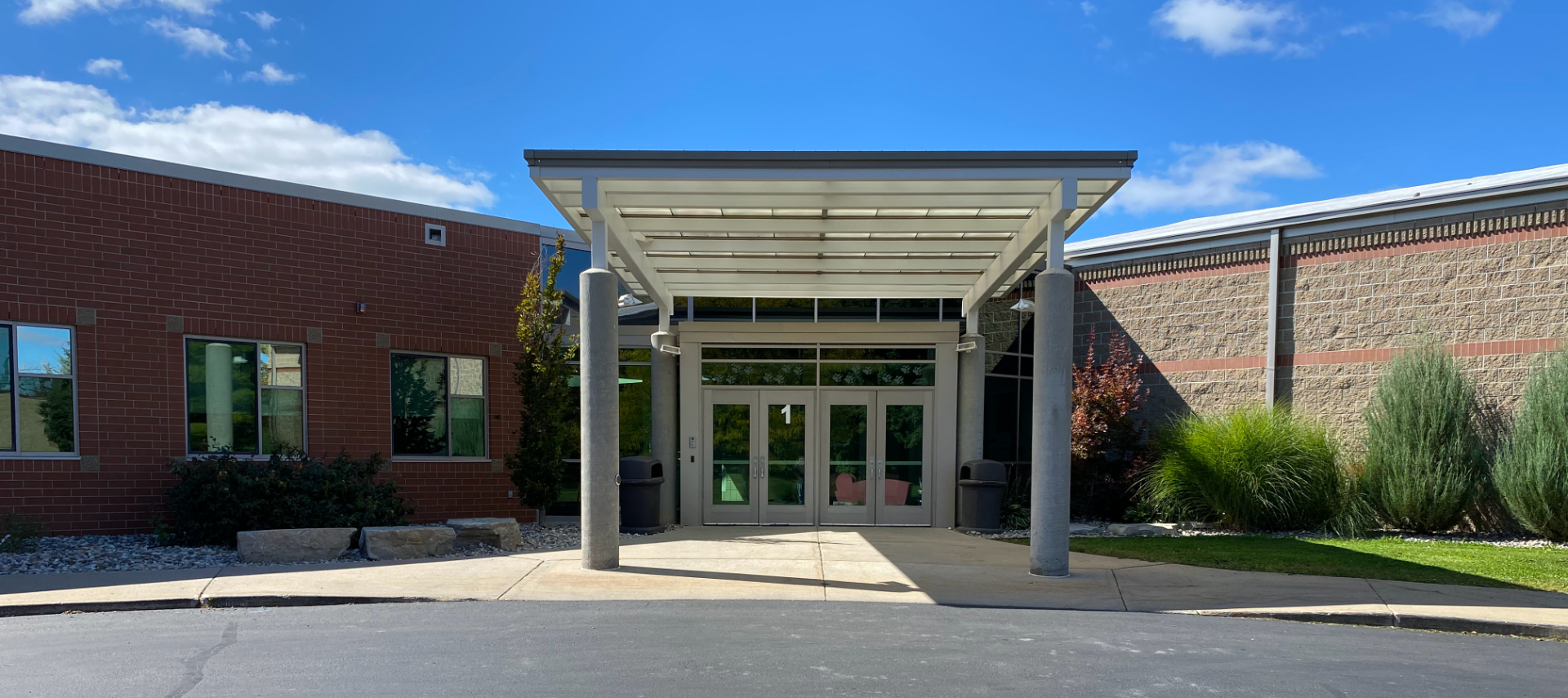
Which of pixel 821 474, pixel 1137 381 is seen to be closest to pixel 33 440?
pixel 821 474

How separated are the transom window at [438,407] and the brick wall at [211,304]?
0.23m

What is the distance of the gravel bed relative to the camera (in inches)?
418

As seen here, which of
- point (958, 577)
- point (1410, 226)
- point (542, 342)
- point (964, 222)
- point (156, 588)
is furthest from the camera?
point (1410, 226)

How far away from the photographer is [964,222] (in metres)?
11.7

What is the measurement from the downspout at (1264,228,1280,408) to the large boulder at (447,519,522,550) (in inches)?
489

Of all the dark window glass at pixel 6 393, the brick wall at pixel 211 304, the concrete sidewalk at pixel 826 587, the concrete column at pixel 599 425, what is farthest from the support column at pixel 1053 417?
the dark window glass at pixel 6 393

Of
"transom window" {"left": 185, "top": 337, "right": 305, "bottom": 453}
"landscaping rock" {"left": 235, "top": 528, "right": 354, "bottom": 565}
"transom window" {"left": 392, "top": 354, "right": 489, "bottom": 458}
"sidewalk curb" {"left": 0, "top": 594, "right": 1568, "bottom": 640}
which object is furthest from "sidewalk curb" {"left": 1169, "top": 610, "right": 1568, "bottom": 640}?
"transom window" {"left": 185, "top": 337, "right": 305, "bottom": 453}

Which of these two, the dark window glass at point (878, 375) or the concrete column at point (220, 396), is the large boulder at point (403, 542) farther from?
the dark window glass at point (878, 375)

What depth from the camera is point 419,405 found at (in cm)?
1538

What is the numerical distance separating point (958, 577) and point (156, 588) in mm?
7649

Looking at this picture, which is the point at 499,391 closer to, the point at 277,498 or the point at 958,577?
the point at 277,498

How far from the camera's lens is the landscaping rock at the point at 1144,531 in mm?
15445

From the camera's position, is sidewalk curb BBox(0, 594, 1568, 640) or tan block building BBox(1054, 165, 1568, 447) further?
tan block building BBox(1054, 165, 1568, 447)

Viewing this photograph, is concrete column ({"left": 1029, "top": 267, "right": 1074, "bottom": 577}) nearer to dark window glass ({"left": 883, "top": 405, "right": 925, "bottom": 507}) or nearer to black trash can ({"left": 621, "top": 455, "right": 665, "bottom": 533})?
dark window glass ({"left": 883, "top": 405, "right": 925, "bottom": 507})
